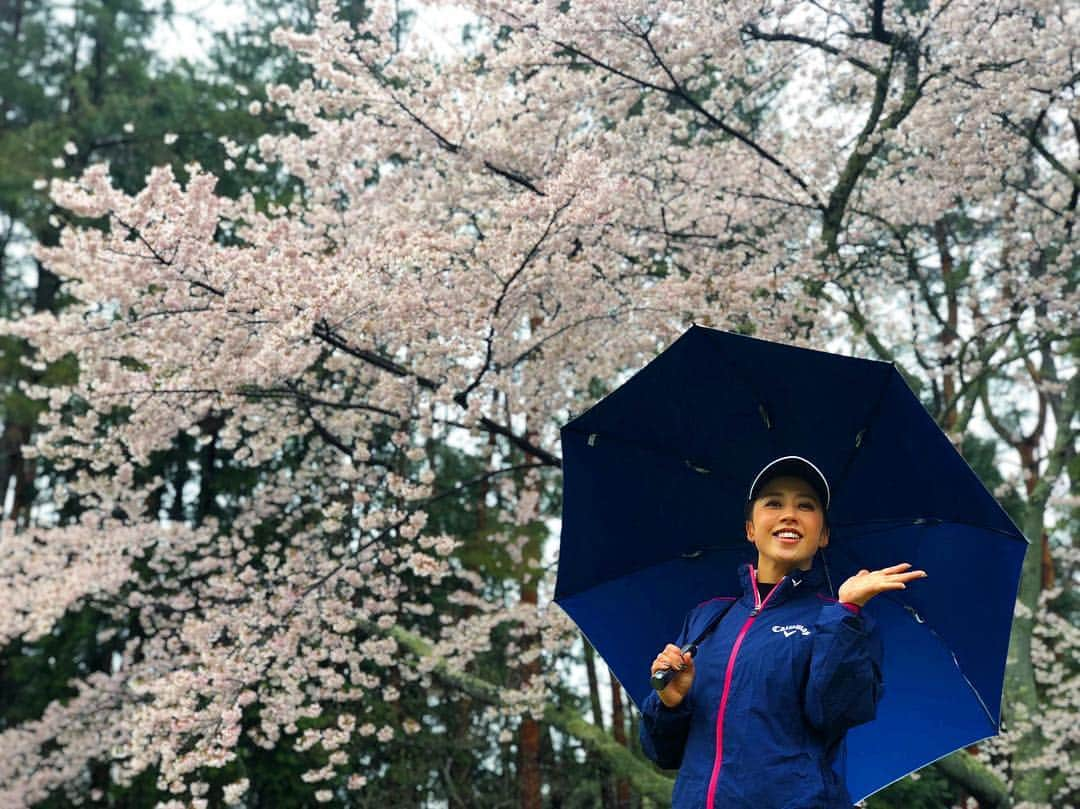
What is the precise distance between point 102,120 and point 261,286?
30.9 ft

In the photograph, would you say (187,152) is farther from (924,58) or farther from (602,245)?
(924,58)

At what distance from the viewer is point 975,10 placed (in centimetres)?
618

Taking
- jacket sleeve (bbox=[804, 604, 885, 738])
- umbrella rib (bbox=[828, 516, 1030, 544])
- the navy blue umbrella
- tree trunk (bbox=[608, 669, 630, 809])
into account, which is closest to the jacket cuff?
jacket sleeve (bbox=[804, 604, 885, 738])

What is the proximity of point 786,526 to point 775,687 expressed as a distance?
16.7 inches

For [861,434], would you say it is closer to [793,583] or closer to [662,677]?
[793,583]

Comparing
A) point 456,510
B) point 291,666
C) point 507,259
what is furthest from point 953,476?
point 456,510

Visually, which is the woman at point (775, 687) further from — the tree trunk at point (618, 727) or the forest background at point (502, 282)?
the tree trunk at point (618, 727)

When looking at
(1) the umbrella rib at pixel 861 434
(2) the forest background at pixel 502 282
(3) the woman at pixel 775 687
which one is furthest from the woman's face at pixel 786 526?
(2) the forest background at pixel 502 282

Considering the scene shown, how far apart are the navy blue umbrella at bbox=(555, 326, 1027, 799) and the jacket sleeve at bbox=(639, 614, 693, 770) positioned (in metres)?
0.43

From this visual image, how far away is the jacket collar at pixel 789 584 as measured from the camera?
7.72 feet

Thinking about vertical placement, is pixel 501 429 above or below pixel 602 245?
below

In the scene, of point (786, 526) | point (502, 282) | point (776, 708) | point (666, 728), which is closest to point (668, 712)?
point (666, 728)

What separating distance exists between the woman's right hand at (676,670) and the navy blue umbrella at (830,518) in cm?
53

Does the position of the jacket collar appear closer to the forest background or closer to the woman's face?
the woman's face
